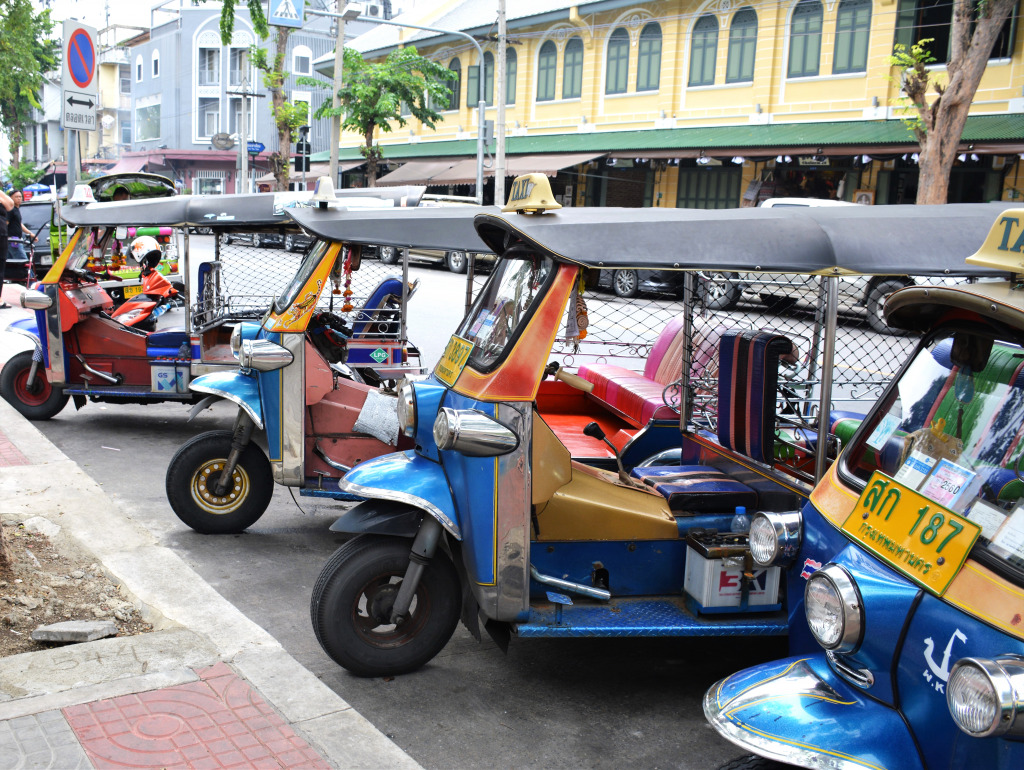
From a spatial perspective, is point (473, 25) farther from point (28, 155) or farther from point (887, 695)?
point (28, 155)

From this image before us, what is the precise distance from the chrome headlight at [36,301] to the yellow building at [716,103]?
16714 millimetres

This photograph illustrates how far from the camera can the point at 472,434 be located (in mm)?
3732

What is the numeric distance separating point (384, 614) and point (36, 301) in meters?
5.67

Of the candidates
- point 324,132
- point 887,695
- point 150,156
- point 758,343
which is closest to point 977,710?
point 887,695

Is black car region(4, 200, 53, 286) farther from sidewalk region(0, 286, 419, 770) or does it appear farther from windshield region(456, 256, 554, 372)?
windshield region(456, 256, 554, 372)

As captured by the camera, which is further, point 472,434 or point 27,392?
point 27,392

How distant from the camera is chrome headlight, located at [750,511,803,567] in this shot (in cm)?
313

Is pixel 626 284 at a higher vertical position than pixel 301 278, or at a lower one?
lower

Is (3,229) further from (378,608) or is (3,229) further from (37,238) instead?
(37,238)

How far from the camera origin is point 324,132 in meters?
53.7

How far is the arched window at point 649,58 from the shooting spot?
88.5 ft

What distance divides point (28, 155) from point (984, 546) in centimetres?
9037

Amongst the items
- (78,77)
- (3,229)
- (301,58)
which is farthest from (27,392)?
(301,58)

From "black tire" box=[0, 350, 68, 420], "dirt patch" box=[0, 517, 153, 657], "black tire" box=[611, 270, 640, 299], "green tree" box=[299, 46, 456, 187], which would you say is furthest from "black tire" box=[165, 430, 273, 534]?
"green tree" box=[299, 46, 456, 187]
